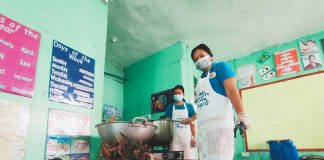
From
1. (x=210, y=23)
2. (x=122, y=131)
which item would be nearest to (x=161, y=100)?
(x=210, y=23)

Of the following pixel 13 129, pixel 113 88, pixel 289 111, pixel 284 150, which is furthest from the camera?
pixel 113 88

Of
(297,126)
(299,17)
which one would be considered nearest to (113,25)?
(299,17)

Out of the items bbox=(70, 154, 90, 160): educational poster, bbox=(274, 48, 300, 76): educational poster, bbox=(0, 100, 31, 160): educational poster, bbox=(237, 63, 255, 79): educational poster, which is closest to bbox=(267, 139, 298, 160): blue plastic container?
bbox=(274, 48, 300, 76): educational poster

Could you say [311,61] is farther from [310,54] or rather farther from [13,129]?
[13,129]

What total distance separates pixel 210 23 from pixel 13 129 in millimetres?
2706

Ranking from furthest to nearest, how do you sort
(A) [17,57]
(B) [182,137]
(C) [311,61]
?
1. (C) [311,61]
2. (B) [182,137]
3. (A) [17,57]

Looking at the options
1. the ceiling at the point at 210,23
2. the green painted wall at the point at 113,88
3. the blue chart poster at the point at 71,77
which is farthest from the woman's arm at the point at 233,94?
the green painted wall at the point at 113,88

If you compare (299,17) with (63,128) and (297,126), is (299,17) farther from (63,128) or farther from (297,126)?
(63,128)

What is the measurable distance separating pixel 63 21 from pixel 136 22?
138cm

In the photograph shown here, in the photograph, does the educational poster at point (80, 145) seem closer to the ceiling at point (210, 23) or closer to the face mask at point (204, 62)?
the face mask at point (204, 62)

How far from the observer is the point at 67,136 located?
181 centimetres

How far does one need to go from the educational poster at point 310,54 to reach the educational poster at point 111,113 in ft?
10.2

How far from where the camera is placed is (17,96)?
151cm

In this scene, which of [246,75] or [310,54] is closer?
[310,54]
